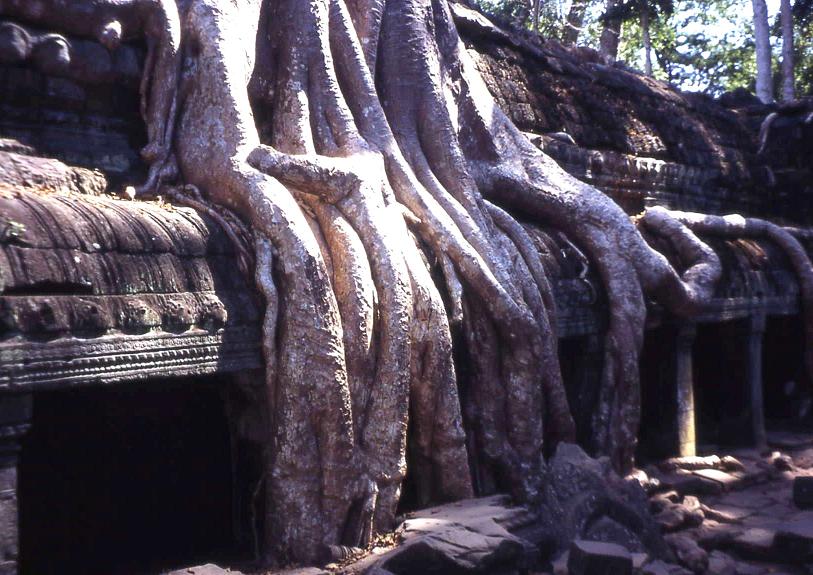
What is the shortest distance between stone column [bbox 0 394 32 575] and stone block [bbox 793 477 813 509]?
4.83m

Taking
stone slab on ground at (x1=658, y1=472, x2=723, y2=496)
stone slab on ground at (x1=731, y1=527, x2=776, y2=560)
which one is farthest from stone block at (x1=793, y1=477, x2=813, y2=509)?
stone slab on ground at (x1=731, y1=527, x2=776, y2=560)

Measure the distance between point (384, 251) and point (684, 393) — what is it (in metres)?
3.43

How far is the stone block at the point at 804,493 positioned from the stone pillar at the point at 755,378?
1.84 m

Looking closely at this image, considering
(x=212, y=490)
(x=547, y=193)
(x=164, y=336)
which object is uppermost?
(x=547, y=193)

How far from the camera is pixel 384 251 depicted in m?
4.89

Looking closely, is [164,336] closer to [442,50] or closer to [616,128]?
[442,50]

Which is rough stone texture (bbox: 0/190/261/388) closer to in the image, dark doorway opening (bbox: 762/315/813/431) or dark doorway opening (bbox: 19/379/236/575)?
dark doorway opening (bbox: 19/379/236/575)

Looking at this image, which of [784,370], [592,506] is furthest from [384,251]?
[784,370]

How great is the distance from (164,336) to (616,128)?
5845 millimetres

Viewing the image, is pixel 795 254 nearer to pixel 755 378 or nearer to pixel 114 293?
pixel 755 378

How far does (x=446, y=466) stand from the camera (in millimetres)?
5027

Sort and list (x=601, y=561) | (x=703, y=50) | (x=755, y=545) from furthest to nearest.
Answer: (x=703, y=50) → (x=755, y=545) → (x=601, y=561)

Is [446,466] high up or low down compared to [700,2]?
down

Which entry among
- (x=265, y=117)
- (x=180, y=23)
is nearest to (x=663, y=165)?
(x=265, y=117)
